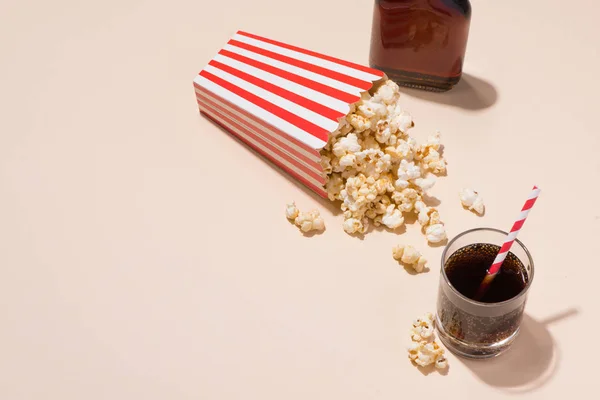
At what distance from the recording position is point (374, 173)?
4.14 feet

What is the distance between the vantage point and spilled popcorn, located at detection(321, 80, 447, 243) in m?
1.24

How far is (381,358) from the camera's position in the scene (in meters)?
1.08

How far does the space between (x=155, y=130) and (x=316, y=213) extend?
18.8 inches

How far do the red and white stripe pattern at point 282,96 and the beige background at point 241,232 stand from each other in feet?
0.18

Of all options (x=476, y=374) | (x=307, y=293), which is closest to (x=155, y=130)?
(x=307, y=293)

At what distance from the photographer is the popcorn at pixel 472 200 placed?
1.27 meters

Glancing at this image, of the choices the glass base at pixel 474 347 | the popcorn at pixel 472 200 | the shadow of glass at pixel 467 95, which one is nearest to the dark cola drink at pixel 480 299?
the glass base at pixel 474 347

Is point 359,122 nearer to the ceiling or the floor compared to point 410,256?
A: nearer to the ceiling

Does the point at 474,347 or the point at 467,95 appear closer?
the point at 474,347

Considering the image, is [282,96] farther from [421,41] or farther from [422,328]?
[422,328]

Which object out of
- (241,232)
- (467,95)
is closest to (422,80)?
(467,95)

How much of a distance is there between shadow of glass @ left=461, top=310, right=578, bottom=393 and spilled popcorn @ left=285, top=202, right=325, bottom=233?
0.37 m

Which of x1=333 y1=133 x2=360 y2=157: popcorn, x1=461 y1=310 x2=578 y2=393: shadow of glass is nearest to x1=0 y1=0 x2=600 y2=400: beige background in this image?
x1=461 y1=310 x2=578 y2=393: shadow of glass

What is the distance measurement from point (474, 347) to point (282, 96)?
0.64 meters
